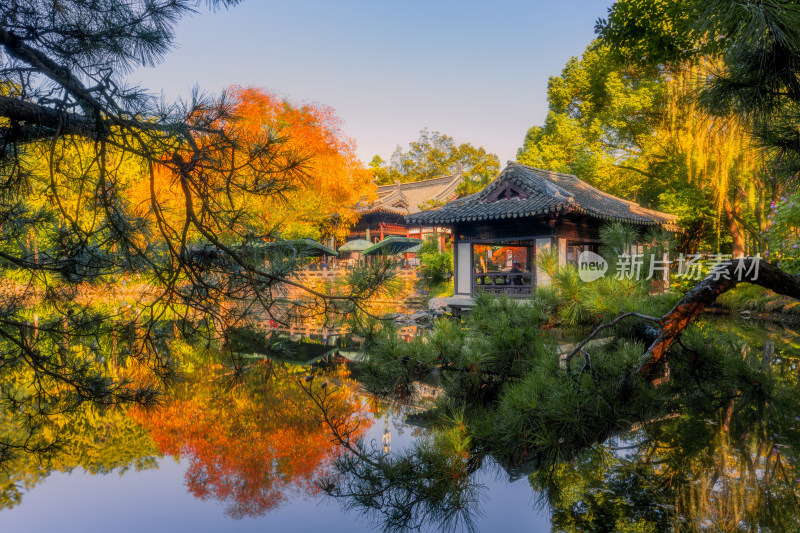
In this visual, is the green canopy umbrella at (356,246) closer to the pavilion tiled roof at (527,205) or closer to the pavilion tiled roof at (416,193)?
the pavilion tiled roof at (416,193)

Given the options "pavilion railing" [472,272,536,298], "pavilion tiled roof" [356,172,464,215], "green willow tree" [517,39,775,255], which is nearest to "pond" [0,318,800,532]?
"pavilion railing" [472,272,536,298]

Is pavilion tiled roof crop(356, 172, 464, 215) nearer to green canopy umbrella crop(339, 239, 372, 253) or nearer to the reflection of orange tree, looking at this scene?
green canopy umbrella crop(339, 239, 372, 253)

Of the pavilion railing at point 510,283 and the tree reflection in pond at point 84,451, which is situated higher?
the pavilion railing at point 510,283

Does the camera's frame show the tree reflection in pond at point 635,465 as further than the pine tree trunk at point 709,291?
No

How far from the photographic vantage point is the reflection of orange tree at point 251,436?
3424mm

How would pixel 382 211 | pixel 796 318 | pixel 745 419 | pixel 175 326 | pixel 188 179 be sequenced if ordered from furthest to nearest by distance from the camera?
pixel 382 211 → pixel 796 318 → pixel 745 419 → pixel 175 326 → pixel 188 179

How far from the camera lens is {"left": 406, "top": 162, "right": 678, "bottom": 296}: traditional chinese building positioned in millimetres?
10633

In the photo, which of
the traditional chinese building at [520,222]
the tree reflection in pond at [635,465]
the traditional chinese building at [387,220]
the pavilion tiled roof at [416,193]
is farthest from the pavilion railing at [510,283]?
the pavilion tiled roof at [416,193]

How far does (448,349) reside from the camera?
4.21 meters

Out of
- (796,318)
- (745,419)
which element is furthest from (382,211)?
(745,419)

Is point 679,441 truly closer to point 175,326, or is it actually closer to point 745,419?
point 745,419

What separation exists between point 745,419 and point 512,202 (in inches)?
310

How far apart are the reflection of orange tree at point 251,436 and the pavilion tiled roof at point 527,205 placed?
19.8 feet

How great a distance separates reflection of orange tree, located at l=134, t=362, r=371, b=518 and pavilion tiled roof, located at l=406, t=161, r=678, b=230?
6044 millimetres
